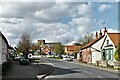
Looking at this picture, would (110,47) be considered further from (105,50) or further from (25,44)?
(25,44)

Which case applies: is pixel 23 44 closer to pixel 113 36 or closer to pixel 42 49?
pixel 113 36

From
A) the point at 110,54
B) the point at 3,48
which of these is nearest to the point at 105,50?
the point at 110,54

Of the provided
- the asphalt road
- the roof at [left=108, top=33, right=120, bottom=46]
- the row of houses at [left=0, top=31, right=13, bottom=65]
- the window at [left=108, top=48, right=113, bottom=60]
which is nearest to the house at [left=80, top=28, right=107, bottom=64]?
the roof at [left=108, top=33, right=120, bottom=46]

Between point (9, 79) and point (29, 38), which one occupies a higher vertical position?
point (29, 38)

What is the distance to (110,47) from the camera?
2014 inches

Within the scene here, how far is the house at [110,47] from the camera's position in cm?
4916

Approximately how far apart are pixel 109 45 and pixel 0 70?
28133 mm

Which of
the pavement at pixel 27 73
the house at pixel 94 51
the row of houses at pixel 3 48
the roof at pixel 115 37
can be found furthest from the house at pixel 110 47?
the row of houses at pixel 3 48

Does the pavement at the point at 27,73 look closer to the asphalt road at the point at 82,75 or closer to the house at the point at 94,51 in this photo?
the asphalt road at the point at 82,75

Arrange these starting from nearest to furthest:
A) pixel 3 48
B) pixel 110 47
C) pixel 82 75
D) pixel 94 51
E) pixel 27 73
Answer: pixel 82 75 < pixel 27 73 < pixel 3 48 < pixel 110 47 < pixel 94 51

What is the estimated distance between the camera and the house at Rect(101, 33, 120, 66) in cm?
4916

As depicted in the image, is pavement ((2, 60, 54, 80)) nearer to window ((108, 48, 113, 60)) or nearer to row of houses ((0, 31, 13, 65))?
row of houses ((0, 31, 13, 65))

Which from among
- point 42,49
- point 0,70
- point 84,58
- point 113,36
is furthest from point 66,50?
point 0,70

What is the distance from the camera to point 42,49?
183 metres
